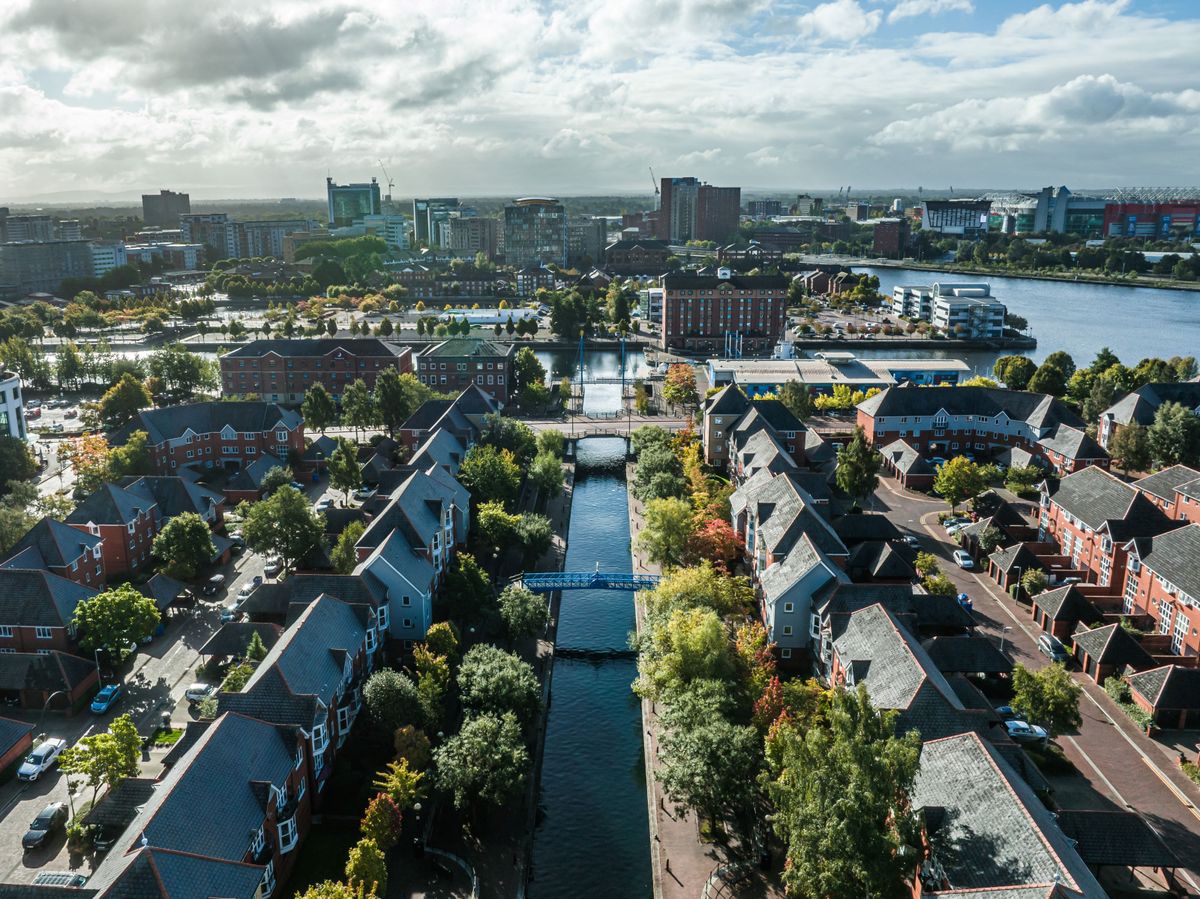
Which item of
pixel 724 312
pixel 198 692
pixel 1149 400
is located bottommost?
pixel 198 692

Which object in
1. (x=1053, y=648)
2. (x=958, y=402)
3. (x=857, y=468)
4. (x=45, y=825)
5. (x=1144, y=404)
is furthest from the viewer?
(x=958, y=402)

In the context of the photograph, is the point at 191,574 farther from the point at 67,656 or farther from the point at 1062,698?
the point at 1062,698

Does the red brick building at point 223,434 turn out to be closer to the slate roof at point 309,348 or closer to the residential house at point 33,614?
the slate roof at point 309,348

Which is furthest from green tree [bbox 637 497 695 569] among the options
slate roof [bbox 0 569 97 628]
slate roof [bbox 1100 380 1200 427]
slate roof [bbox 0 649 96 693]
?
slate roof [bbox 1100 380 1200 427]

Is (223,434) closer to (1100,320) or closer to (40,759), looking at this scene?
(40,759)

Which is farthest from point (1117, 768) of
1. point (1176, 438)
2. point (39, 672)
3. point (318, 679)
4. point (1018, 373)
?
point (1018, 373)

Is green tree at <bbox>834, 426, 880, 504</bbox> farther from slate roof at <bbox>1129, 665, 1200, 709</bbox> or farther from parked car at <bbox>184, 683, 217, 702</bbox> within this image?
parked car at <bbox>184, 683, 217, 702</bbox>

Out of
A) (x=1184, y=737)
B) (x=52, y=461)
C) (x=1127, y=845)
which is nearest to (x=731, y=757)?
(x=1127, y=845)

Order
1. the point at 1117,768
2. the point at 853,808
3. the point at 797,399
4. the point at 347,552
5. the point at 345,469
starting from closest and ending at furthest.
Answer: the point at 853,808, the point at 1117,768, the point at 347,552, the point at 345,469, the point at 797,399
